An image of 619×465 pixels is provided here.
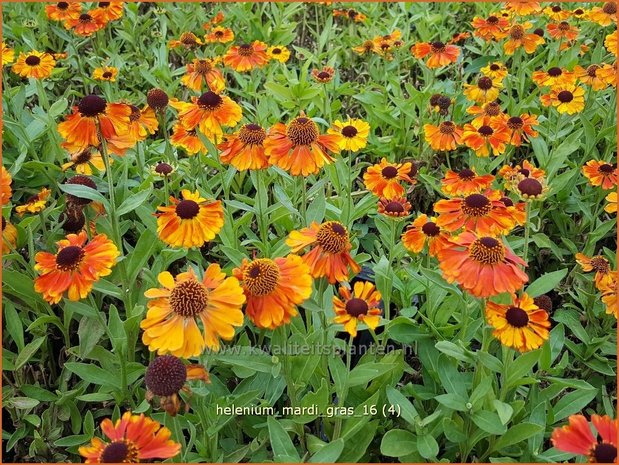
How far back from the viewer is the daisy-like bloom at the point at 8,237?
1.95 m

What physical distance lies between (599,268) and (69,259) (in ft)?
5.49

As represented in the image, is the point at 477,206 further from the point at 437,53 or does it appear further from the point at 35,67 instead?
the point at 35,67

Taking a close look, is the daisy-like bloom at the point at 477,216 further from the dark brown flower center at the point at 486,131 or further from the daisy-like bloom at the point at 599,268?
A: the dark brown flower center at the point at 486,131

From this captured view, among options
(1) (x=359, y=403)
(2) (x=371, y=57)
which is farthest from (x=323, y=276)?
(2) (x=371, y=57)

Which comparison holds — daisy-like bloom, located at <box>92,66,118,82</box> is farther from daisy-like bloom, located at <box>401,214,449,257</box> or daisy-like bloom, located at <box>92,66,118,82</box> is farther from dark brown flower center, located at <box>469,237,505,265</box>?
dark brown flower center, located at <box>469,237,505,265</box>

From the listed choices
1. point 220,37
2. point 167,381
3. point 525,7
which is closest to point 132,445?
point 167,381

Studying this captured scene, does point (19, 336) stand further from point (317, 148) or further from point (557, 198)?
point (557, 198)

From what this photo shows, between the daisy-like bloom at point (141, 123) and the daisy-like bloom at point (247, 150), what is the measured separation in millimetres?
466

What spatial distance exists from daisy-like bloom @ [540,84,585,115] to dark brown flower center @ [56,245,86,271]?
2.05m

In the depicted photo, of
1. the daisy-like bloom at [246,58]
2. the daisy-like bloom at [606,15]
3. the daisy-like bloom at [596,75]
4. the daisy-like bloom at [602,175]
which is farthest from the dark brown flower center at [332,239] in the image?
the daisy-like bloom at [606,15]

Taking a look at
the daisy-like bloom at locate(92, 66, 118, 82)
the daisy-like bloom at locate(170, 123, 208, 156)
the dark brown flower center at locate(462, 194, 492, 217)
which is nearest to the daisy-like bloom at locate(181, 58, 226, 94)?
the daisy-like bloom at locate(170, 123, 208, 156)

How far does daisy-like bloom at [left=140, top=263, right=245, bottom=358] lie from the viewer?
1237 mm

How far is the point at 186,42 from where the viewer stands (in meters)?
3.20

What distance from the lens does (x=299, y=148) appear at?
1.77m
